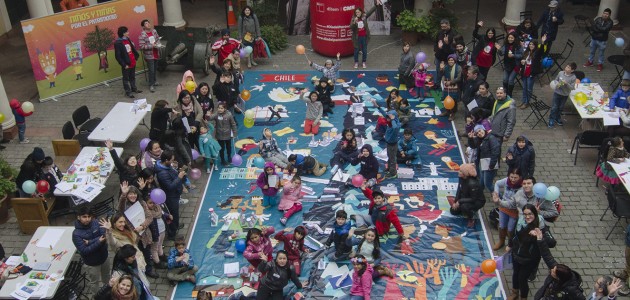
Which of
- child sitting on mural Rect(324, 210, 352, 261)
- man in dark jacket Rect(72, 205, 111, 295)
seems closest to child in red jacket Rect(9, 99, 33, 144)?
man in dark jacket Rect(72, 205, 111, 295)

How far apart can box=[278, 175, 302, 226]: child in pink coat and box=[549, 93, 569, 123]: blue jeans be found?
6.84m

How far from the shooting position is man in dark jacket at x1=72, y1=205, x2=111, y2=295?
32.3ft

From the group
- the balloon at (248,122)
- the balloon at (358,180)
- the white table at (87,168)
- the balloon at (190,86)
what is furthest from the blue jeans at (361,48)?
the white table at (87,168)

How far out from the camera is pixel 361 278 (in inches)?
416

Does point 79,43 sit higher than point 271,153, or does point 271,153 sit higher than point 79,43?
point 79,43

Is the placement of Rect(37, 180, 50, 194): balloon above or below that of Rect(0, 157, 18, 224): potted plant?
above

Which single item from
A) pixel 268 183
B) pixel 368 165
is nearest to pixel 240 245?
pixel 268 183

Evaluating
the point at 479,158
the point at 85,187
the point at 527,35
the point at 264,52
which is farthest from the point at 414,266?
the point at 264,52

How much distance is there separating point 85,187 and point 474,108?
844 cm

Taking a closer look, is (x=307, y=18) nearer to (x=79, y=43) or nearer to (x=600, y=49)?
(x=79, y=43)

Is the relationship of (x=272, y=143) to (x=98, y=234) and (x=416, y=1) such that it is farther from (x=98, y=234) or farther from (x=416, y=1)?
(x=416, y=1)

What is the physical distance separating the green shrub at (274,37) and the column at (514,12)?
7373 mm

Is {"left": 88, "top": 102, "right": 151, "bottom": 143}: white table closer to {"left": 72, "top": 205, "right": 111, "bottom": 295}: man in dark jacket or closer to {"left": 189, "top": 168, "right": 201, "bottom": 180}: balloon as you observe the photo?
{"left": 189, "top": 168, "right": 201, "bottom": 180}: balloon

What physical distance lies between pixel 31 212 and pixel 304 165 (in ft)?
18.4
